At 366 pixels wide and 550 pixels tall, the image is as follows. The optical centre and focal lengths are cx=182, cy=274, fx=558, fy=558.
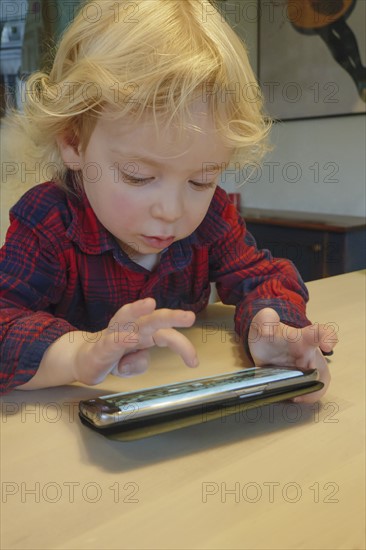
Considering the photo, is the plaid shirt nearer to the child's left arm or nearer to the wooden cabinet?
the child's left arm

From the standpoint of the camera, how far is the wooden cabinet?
2.11m

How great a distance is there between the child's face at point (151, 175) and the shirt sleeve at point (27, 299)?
0.10 m

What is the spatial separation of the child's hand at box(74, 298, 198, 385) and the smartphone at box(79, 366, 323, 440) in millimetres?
33

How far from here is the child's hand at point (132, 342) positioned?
0.45 metres

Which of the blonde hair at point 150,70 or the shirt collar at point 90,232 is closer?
the blonde hair at point 150,70

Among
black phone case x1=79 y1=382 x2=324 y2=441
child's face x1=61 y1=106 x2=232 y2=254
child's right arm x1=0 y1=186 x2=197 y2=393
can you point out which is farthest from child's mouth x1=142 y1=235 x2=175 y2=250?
black phone case x1=79 y1=382 x2=324 y2=441

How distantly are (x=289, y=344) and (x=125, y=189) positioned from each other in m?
0.25

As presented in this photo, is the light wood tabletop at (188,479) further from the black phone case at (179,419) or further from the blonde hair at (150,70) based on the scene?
the blonde hair at (150,70)

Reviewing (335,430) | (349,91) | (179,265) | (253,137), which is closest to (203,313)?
(179,265)

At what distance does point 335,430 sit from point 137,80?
401 mm

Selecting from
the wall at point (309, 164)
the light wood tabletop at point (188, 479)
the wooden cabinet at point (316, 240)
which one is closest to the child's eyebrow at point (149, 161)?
the light wood tabletop at point (188, 479)

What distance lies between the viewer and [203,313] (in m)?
0.86

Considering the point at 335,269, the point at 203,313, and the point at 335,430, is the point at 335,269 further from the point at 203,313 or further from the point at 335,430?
the point at 335,430

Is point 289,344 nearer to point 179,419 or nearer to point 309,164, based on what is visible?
point 179,419
